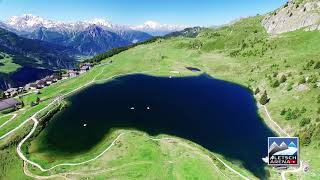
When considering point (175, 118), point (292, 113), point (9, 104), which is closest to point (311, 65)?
point (292, 113)

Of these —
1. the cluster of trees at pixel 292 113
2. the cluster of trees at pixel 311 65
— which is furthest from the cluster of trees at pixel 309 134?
the cluster of trees at pixel 311 65

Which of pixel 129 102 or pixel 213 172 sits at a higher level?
pixel 129 102

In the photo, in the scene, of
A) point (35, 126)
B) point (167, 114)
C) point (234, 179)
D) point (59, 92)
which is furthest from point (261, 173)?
point (59, 92)

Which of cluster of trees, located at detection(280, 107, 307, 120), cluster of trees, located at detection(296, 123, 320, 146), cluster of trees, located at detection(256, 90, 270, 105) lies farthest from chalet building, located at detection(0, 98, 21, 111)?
cluster of trees, located at detection(296, 123, 320, 146)

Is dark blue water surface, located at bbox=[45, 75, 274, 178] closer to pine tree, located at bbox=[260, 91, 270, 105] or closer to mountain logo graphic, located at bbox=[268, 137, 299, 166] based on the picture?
pine tree, located at bbox=[260, 91, 270, 105]

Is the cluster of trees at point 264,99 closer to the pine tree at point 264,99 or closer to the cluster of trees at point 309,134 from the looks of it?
the pine tree at point 264,99

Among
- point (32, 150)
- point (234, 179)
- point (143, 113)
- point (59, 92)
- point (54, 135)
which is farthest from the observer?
point (59, 92)

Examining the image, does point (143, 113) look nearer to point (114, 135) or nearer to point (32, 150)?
point (114, 135)
